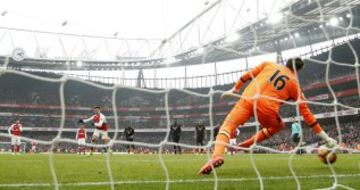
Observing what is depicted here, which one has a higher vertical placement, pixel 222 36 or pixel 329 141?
pixel 222 36

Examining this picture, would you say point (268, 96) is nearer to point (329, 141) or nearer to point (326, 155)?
point (329, 141)

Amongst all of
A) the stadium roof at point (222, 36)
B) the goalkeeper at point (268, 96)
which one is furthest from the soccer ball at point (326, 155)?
the stadium roof at point (222, 36)

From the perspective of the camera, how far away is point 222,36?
32.2m

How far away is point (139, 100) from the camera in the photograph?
51938 mm

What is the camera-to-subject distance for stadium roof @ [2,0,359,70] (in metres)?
27.1

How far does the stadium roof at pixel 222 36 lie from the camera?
2712 cm

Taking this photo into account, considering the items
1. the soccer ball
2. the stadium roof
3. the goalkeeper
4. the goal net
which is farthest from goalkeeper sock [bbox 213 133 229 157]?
the goal net

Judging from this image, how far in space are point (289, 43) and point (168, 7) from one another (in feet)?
76.9

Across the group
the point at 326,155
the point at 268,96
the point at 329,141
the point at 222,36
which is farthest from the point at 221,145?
the point at 222,36

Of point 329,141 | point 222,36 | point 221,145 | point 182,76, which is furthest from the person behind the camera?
point 182,76

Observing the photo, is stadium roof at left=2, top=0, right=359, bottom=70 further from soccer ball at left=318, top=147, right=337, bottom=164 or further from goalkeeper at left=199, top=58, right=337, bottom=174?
goalkeeper at left=199, top=58, right=337, bottom=174

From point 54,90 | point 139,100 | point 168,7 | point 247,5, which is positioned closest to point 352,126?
point 247,5

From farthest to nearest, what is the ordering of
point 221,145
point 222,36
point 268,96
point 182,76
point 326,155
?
1. point 182,76
2. point 222,36
3. point 326,155
4. point 268,96
5. point 221,145

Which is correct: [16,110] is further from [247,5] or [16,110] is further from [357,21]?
[357,21]
